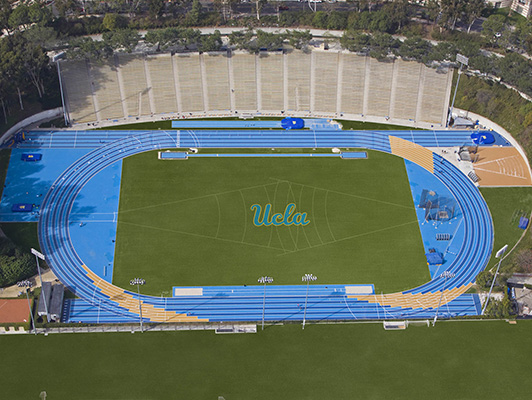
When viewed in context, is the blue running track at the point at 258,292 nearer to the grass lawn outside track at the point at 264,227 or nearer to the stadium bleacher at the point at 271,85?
the grass lawn outside track at the point at 264,227

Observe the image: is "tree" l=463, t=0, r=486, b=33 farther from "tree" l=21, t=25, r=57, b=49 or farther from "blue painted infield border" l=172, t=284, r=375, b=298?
"tree" l=21, t=25, r=57, b=49

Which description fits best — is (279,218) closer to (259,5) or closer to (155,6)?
(259,5)

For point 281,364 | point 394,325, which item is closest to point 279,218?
point 394,325

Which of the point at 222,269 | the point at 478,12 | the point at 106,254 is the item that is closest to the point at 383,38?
the point at 478,12

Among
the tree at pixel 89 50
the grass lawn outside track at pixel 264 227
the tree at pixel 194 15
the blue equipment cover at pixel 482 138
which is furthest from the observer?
the tree at pixel 194 15

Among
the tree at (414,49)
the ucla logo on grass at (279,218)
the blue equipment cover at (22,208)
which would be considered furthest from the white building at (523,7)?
the blue equipment cover at (22,208)
